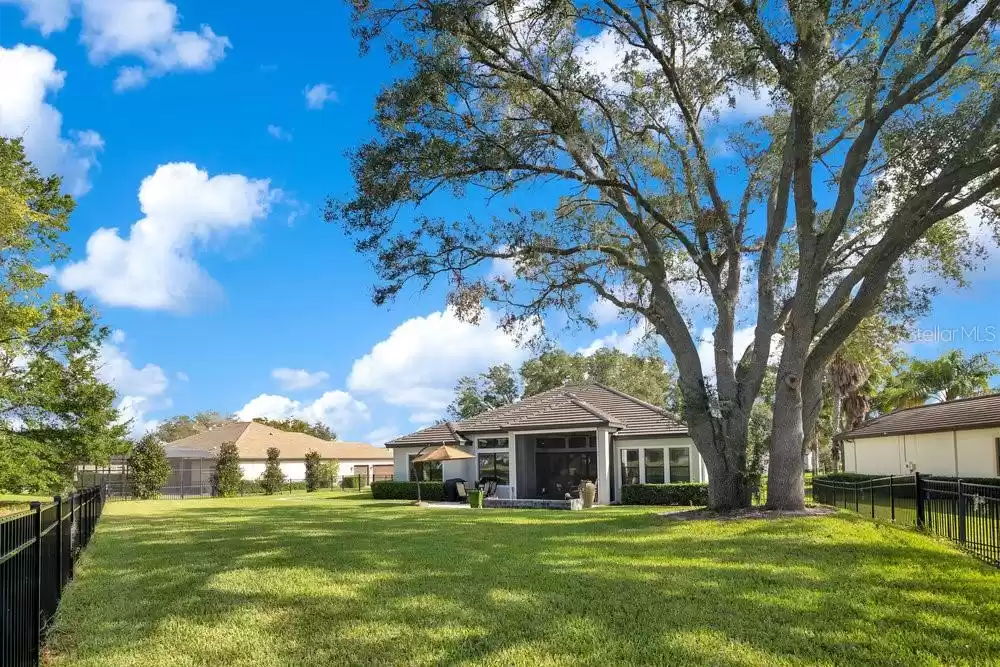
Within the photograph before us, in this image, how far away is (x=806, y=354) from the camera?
54.4 ft

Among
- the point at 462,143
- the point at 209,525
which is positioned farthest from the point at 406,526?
the point at 462,143

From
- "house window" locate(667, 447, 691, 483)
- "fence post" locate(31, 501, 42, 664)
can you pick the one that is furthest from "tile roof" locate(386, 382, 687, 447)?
"fence post" locate(31, 501, 42, 664)

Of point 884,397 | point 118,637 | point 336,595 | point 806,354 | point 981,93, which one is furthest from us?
point 884,397

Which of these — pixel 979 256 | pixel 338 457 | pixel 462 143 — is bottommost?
pixel 338 457

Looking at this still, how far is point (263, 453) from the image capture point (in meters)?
52.1

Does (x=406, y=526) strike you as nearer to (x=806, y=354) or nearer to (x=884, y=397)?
(x=806, y=354)

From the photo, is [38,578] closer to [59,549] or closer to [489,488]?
[59,549]

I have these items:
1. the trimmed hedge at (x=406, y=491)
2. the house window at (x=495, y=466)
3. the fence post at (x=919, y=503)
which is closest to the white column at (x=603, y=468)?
the house window at (x=495, y=466)

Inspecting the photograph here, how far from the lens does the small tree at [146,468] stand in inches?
1516

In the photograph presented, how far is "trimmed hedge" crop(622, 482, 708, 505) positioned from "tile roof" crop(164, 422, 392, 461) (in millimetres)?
31044

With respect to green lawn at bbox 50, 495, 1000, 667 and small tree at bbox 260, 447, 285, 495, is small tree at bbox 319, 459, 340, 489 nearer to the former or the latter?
small tree at bbox 260, 447, 285, 495

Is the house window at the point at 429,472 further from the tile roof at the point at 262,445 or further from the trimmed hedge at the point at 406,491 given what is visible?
the tile roof at the point at 262,445

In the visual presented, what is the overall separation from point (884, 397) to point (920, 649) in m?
44.4

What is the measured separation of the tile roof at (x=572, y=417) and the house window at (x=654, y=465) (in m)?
0.88
